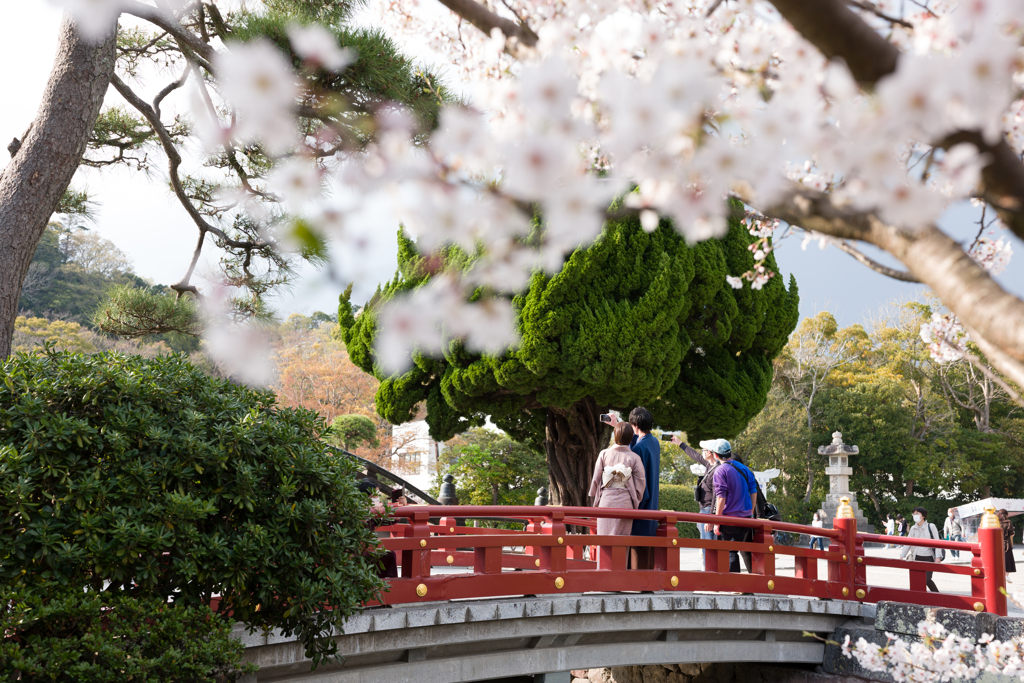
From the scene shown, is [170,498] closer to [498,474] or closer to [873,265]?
[873,265]

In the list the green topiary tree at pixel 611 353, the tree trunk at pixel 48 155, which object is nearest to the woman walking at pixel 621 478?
the green topiary tree at pixel 611 353

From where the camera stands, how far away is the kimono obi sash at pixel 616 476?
5742mm

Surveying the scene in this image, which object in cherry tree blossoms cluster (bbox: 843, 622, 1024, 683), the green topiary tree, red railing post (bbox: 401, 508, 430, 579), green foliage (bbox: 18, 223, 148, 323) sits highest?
green foliage (bbox: 18, 223, 148, 323)

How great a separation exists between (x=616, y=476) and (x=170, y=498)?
11.4 ft

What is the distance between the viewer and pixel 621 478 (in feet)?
19.1

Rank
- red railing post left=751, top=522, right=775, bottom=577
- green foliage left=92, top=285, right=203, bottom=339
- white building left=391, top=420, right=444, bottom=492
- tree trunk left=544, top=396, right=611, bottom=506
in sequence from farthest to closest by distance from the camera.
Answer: white building left=391, top=420, right=444, bottom=492, tree trunk left=544, top=396, right=611, bottom=506, green foliage left=92, top=285, right=203, bottom=339, red railing post left=751, top=522, right=775, bottom=577

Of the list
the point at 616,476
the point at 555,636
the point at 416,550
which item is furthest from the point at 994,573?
the point at 416,550

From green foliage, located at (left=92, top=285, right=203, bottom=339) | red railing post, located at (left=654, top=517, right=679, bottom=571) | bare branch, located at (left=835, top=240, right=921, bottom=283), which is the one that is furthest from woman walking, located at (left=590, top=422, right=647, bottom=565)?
green foliage, located at (left=92, top=285, right=203, bottom=339)

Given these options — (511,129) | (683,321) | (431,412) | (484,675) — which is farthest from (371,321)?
(511,129)

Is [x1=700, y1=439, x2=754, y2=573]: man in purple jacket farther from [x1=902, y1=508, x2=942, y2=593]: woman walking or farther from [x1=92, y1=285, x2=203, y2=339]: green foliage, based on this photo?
[x1=92, y1=285, x2=203, y2=339]: green foliage

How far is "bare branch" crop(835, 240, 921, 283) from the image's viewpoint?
1714 millimetres

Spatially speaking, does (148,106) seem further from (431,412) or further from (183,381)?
(431,412)

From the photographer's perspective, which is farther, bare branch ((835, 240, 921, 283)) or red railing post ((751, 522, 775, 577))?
red railing post ((751, 522, 775, 577))

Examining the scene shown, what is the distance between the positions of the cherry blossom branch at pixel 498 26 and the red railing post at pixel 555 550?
4.09 meters
